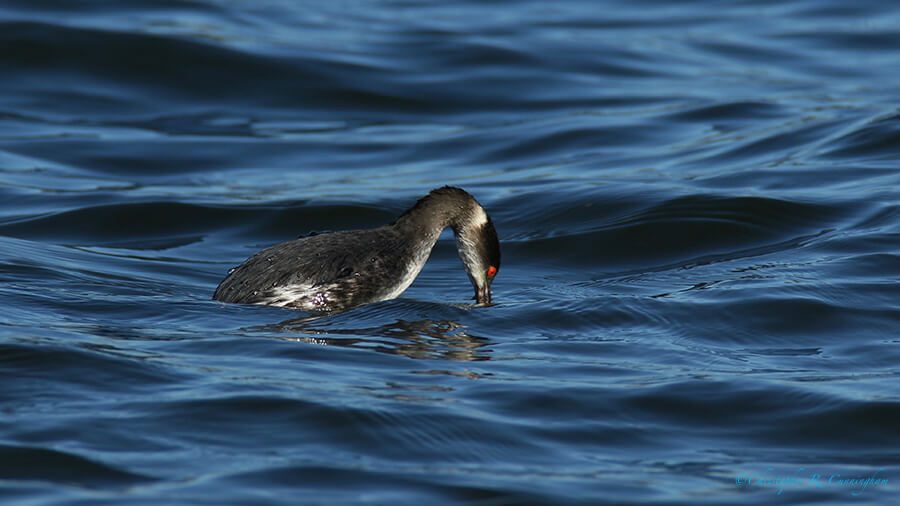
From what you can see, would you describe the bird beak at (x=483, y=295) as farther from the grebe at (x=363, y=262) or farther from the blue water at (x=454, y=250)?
the blue water at (x=454, y=250)

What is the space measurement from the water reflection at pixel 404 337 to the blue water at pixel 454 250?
3 cm

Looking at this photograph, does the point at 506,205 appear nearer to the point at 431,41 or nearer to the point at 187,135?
the point at 187,135

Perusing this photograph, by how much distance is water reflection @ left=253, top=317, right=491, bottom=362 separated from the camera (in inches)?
303

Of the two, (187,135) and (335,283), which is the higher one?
(187,135)

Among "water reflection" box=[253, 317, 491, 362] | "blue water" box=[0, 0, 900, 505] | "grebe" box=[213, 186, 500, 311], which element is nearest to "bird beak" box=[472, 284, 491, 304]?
"grebe" box=[213, 186, 500, 311]

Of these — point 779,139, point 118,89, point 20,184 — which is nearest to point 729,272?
point 779,139

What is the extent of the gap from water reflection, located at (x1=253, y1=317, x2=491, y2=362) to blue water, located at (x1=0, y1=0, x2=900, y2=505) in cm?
3

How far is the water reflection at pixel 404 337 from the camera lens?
7.70 metres

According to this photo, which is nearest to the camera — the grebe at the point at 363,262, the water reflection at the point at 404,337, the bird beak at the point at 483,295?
the water reflection at the point at 404,337

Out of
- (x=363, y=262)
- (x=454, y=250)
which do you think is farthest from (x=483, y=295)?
(x=454, y=250)

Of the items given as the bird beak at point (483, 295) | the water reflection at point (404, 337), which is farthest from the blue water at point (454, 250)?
the bird beak at point (483, 295)

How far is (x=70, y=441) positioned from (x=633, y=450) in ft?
9.02

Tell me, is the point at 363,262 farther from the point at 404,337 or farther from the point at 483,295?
the point at 483,295

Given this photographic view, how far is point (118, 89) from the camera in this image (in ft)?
58.9
